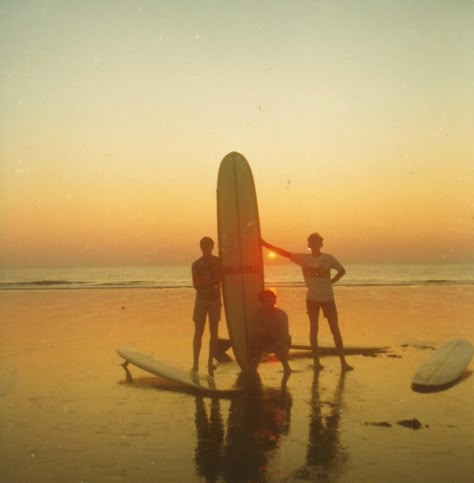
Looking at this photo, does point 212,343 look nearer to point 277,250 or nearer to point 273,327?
point 273,327

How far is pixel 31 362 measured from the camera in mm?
8578

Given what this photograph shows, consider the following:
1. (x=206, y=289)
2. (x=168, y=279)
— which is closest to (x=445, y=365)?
(x=206, y=289)

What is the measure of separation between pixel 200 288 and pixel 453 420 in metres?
3.58

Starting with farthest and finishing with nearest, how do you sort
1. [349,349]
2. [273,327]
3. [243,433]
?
[349,349], [273,327], [243,433]

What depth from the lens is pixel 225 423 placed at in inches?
211

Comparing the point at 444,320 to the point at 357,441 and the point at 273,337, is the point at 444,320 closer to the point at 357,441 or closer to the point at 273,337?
the point at 273,337

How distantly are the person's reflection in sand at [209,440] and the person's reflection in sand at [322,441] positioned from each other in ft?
2.11

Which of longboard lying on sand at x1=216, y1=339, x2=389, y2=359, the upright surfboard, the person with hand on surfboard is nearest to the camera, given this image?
the person with hand on surfboard

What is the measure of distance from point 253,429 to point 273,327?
204 cm

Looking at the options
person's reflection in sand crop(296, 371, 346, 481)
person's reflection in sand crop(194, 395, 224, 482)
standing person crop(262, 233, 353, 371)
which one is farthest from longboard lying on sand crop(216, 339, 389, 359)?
person's reflection in sand crop(194, 395, 224, 482)

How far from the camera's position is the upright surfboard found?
7.73 m

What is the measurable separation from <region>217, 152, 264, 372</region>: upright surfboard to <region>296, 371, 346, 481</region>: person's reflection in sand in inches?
59.9

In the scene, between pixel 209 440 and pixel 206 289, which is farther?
pixel 206 289

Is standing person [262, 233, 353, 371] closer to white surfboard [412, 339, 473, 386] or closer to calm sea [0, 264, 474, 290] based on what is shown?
white surfboard [412, 339, 473, 386]
